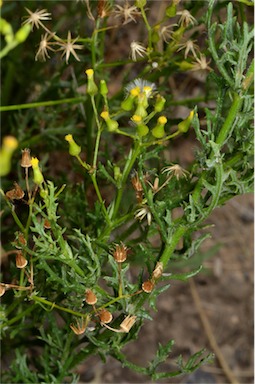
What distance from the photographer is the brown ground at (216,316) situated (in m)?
1.94

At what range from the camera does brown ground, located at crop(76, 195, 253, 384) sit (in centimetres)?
194

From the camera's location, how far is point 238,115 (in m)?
0.93

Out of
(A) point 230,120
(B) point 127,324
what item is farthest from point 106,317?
(A) point 230,120

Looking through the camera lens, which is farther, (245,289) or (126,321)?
(245,289)

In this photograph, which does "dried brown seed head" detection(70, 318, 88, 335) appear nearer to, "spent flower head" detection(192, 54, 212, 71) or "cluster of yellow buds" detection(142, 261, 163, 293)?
"cluster of yellow buds" detection(142, 261, 163, 293)

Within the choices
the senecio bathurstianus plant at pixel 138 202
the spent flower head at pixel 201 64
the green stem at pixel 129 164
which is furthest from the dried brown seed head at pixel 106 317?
the spent flower head at pixel 201 64

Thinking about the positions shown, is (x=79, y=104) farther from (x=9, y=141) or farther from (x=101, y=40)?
(x=9, y=141)

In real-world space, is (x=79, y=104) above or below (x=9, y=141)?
below

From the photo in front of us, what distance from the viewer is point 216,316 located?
2.09m

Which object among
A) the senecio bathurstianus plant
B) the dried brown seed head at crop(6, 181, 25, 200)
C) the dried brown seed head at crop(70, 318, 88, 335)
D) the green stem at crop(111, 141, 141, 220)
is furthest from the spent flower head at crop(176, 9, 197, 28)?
the dried brown seed head at crop(70, 318, 88, 335)

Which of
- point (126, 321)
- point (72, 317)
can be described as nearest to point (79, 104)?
point (72, 317)

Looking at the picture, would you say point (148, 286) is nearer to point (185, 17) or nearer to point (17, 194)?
point (17, 194)

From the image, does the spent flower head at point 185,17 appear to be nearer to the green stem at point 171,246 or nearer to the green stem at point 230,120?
the green stem at point 230,120

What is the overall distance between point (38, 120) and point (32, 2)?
238 mm
